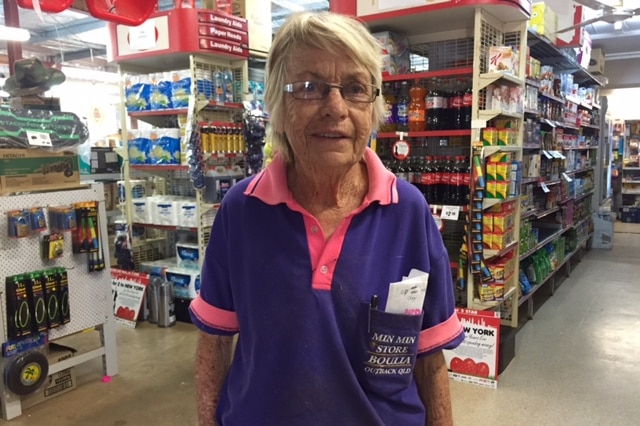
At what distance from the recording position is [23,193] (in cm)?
328

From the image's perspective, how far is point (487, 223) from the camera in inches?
151

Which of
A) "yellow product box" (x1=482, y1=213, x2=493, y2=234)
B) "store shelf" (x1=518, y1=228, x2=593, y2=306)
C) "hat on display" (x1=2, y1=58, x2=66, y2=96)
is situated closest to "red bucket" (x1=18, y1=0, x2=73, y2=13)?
"hat on display" (x1=2, y1=58, x2=66, y2=96)

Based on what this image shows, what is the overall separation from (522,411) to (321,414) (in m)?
2.65

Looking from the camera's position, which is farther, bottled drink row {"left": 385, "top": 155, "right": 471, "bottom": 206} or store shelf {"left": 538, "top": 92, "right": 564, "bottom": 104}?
store shelf {"left": 538, "top": 92, "right": 564, "bottom": 104}

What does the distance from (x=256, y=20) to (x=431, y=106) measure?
2.35 meters

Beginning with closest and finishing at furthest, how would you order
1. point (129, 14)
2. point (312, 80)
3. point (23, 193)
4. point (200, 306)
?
1. point (312, 80)
2. point (200, 306)
3. point (23, 193)
4. point (129, 14)

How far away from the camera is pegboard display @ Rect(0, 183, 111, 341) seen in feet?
10.4

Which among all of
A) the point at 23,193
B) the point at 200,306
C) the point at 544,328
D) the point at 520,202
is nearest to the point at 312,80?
the point at 200,306

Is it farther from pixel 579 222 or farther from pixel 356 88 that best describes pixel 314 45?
pixel 579 222

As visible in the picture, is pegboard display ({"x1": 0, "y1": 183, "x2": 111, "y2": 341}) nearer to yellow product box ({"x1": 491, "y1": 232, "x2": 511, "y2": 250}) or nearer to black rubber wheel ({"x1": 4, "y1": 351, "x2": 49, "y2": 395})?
black rubber wheel ({"x1": 4, "y1": 351, "x2": 49, "y2": 395})

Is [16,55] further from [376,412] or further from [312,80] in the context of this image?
[376,412]

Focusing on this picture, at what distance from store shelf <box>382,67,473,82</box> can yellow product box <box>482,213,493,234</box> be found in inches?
40.9

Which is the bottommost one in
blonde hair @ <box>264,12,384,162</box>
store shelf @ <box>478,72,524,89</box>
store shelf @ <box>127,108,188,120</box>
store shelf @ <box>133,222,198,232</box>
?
store shelf @ <box>133,222,198,232</box>

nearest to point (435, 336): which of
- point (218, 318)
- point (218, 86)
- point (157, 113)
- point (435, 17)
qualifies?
point (218, 318)
